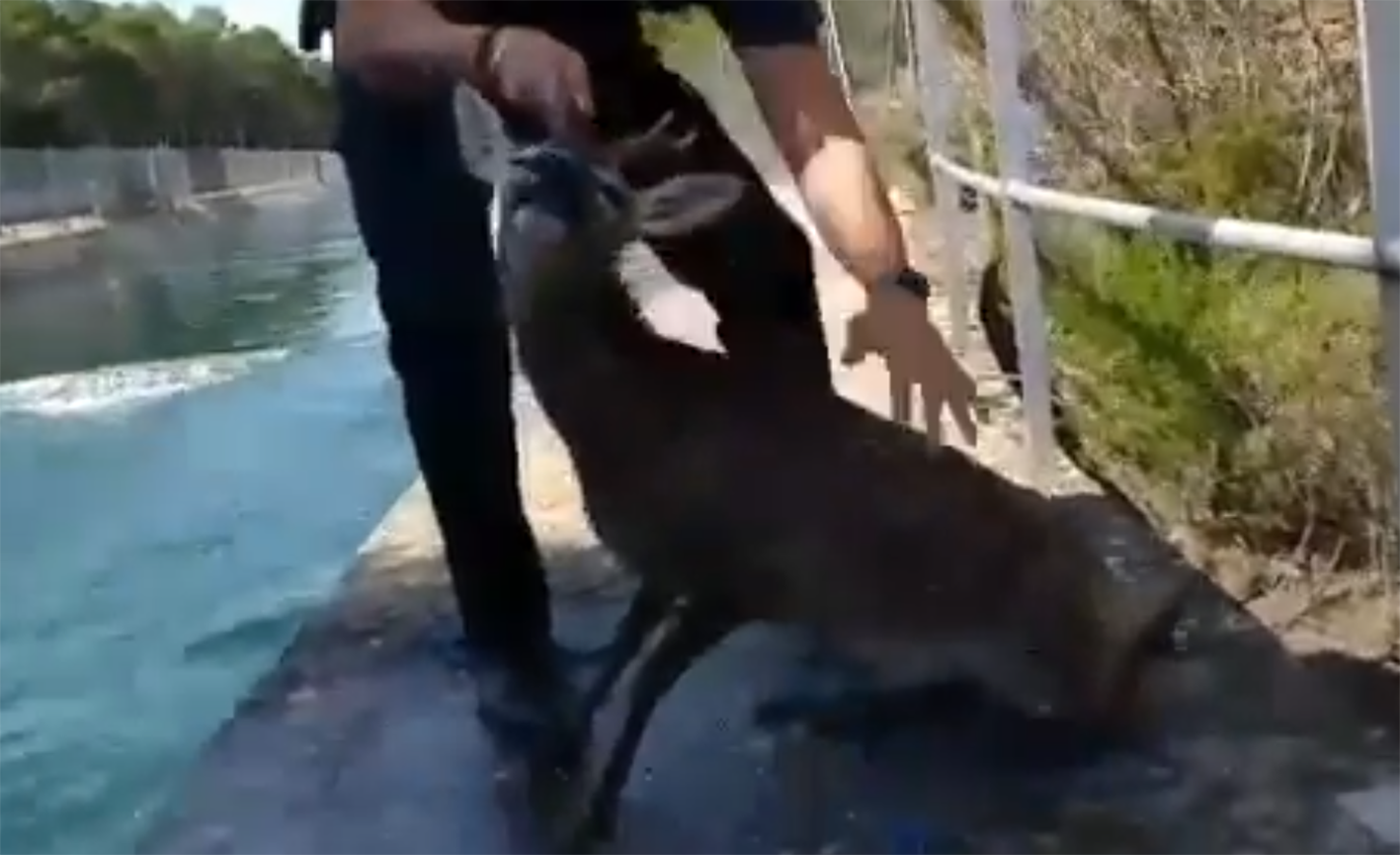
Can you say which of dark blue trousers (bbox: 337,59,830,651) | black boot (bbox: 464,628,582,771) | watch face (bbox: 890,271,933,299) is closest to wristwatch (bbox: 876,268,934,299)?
watch face (bbox: 890,271,933,299)

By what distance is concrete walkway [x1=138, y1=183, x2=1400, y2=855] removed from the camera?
1.63 m

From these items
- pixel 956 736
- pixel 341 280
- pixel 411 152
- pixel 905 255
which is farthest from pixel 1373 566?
pixel 341 280

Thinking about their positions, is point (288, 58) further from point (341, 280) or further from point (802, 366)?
point (341, 280)

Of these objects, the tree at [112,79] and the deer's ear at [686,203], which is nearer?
the deer's ear at [686,203]

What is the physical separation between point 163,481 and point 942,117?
144 cm

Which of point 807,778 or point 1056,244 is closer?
point 807,778

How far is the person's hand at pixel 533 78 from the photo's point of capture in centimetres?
149

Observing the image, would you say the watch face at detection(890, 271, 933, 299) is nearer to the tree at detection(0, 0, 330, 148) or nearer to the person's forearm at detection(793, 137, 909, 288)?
the person's forearm at detection(793, 137, 909, 288)

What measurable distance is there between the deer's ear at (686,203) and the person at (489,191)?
0.03 ft

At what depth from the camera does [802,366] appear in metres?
1.73

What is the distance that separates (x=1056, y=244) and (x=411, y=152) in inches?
54.6

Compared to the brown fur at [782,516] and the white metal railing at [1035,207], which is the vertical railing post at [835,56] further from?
the brown fur at [782,516]

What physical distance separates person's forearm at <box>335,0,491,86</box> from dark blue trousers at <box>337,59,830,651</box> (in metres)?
0.03

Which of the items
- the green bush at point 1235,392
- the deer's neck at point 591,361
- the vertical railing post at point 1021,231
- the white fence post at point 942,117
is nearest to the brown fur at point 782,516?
the deer's neck at point 591,361
